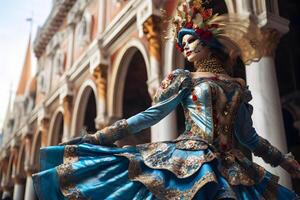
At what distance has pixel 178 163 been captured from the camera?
2365 mm

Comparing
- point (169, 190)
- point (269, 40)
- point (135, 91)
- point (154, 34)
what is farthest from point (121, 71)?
point (169, 190)

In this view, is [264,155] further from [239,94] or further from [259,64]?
[259,64]

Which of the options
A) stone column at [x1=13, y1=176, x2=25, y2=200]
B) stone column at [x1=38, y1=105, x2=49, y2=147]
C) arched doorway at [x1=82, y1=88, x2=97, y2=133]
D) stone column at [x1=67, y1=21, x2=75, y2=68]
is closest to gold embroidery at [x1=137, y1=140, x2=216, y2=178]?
arched doorway at [x1=82, y1=88, x2=97, y2=133]

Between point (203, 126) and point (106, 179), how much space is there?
0.65 metres

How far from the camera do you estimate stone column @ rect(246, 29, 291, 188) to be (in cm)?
548

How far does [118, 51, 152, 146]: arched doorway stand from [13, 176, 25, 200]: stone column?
771 cm

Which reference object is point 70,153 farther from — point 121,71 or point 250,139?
point 121,71

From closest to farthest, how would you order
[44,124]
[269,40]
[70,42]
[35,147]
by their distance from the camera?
[269,40] → [70,42] → [44,124] → [35,147]

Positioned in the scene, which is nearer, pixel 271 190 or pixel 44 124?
pixel 271 190

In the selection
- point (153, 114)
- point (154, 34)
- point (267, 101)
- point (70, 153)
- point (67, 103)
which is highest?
point (154, 34)

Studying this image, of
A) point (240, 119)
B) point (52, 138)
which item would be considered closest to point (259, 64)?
point (240, 119)

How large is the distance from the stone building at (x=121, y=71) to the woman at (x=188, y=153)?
2.80 meters

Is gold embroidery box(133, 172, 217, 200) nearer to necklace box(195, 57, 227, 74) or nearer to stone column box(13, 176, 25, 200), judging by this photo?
necklace box(195, 57, 227, 74)

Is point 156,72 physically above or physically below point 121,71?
below
